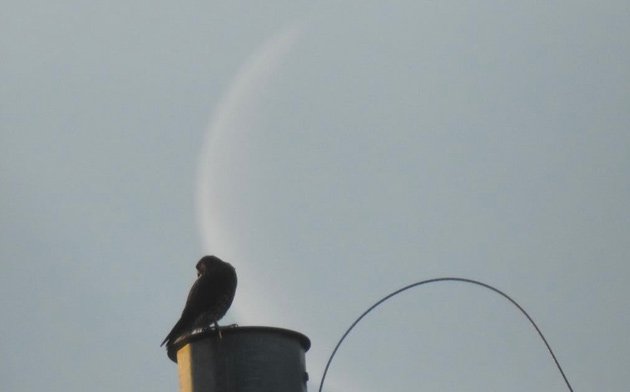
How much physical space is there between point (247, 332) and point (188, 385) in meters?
0.77

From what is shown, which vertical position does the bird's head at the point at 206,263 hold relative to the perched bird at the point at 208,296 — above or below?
above

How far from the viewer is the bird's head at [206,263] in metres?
12.3

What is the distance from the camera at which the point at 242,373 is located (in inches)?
Answer: 350

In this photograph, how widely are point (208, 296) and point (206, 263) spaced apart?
0.68m

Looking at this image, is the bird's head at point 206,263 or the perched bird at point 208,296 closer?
the perched bird at point 208,296

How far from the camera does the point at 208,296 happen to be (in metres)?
11.8

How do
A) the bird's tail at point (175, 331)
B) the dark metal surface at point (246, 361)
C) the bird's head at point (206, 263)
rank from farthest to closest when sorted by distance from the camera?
the bird's head at point (206, 263) < the bird's tail at point (175, 331) < the dark metal surface at point (246, 361)

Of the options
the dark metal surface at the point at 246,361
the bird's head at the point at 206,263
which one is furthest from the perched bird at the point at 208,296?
the dark metal surface at the point at 246,361

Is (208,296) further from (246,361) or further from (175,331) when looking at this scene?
(246,361)

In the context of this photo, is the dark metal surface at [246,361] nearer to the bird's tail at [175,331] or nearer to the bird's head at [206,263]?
the bird's tail at [175,331]

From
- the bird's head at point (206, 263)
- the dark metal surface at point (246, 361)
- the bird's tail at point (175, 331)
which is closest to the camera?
the dark metal surface at point (246, 361)

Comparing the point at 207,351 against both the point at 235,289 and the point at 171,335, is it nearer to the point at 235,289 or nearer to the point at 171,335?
the point at 171,335

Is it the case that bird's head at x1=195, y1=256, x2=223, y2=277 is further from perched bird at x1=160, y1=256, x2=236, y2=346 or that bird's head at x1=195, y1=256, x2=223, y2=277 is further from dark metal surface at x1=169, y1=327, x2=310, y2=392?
dark metal surface at x1=169, y1=327, x2=310, y2=392

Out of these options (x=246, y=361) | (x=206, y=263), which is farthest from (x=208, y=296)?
(x=246, y=361)
